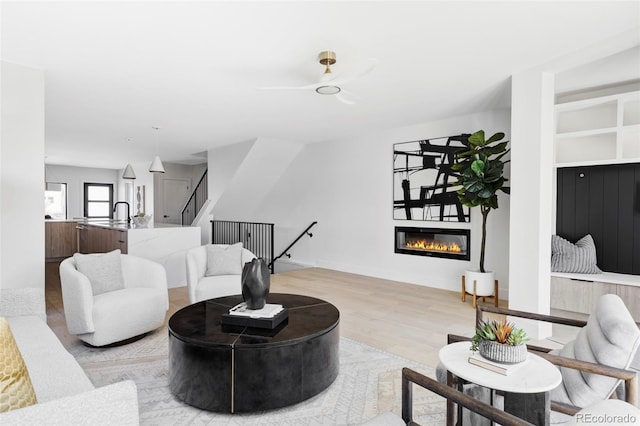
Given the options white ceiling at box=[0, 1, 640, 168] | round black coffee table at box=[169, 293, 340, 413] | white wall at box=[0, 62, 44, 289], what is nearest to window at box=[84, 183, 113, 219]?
white ceiling at box=[0, 1, 640, 168]

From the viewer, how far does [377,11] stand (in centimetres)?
244

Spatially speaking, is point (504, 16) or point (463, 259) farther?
point (463, 259)

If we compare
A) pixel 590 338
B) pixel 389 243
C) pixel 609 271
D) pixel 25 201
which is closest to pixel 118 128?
pixel 25 201

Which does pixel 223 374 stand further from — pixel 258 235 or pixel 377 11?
pixel 258 235

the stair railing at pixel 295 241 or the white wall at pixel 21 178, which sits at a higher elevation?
the white wall at pixel 21 178

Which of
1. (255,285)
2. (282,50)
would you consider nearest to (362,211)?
(282,50)

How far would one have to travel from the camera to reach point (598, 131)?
3.94 m

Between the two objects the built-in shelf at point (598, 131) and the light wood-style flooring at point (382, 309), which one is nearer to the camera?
→ the light wood-style flooring at point (382, 309)

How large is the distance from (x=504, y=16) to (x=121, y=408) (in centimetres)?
309

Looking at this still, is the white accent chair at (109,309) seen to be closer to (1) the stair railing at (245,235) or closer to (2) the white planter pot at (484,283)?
(2) the white planter pot at (484,283)

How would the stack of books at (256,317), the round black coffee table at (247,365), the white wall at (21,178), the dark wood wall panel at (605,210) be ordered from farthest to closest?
the dark wood wall panel at (605,210) < the white wall at (21,178) < the stack of books at (256,317) < the round black coffee table at (247,365)

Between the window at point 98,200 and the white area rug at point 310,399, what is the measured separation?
10.1 metres

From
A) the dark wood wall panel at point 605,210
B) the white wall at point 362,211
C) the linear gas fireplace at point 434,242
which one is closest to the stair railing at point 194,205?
the white wall at point 362,211

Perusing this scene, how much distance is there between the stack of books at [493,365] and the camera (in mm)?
1528
